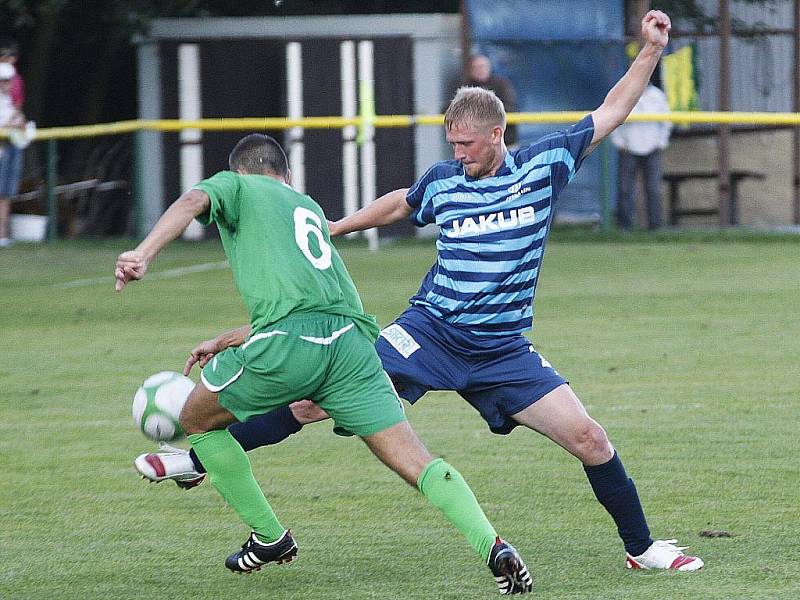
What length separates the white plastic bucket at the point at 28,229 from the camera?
20234 millimetres

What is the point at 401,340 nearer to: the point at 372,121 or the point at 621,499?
the point at 621,499

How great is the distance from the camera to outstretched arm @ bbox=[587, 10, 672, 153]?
5.92m

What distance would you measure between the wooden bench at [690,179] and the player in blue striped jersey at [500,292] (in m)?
15.6

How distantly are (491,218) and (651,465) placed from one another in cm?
210

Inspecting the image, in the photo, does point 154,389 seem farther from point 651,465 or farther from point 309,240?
point 651,465

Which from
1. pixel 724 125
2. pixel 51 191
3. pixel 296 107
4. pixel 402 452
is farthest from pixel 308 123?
pixel 402 452

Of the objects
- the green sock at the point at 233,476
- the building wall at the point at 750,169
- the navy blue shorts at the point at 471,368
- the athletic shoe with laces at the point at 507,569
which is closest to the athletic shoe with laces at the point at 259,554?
the green sock at the point at 233,476

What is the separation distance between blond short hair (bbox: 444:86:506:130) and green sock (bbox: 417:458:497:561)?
121cm

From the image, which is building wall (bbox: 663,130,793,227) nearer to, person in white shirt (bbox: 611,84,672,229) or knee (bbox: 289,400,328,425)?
person in white shirt (bbox: 611,84,672,229)

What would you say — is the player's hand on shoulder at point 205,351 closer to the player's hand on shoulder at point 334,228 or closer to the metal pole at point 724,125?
the player's hand on shoulder at point 334,228

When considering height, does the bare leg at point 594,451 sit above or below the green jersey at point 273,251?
below

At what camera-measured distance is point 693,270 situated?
16.4 metres

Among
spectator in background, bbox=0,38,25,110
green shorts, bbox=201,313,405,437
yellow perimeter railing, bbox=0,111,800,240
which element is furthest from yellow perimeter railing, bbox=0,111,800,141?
green shorts, bbox=201,313,405,437

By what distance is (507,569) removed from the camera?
17.3 ft
